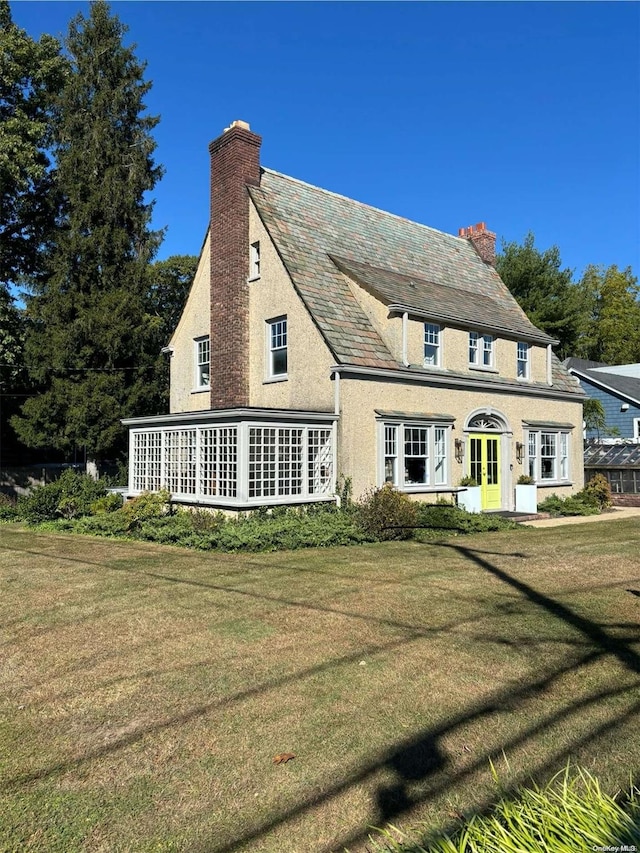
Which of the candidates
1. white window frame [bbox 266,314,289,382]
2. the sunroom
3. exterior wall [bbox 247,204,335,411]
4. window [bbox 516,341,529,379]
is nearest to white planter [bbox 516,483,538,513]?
window [bbox 516,341,529,379]

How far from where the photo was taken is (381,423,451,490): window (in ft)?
54.2

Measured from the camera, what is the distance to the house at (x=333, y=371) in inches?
605

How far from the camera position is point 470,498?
17906 millimetres

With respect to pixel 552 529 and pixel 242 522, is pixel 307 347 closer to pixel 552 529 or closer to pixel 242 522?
pixel 242 522

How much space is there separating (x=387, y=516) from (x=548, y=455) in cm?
1003

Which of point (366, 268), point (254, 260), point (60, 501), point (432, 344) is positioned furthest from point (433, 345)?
point (60, 501)

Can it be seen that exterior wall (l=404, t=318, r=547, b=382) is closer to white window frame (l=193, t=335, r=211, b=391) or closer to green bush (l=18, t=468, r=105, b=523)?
white window frame (l=193, t=335, r=211, b=391)

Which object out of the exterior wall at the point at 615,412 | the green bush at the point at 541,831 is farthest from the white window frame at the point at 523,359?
the green bush at the point at 541,831

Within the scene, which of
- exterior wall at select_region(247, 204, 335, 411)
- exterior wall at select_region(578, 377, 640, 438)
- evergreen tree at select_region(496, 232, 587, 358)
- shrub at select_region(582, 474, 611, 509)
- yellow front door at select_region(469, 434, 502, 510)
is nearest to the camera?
exterior wall at select_region(247, 204, 335, 411)

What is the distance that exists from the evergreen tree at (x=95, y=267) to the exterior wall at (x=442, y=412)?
37.2 feet

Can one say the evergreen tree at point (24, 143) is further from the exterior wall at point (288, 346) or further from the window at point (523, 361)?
the window at point (523, 361)

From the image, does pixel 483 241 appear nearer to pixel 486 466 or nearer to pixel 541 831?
pixel 486 466

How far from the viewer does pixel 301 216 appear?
19.7m

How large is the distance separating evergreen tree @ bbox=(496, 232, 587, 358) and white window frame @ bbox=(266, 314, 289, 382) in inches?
1051
